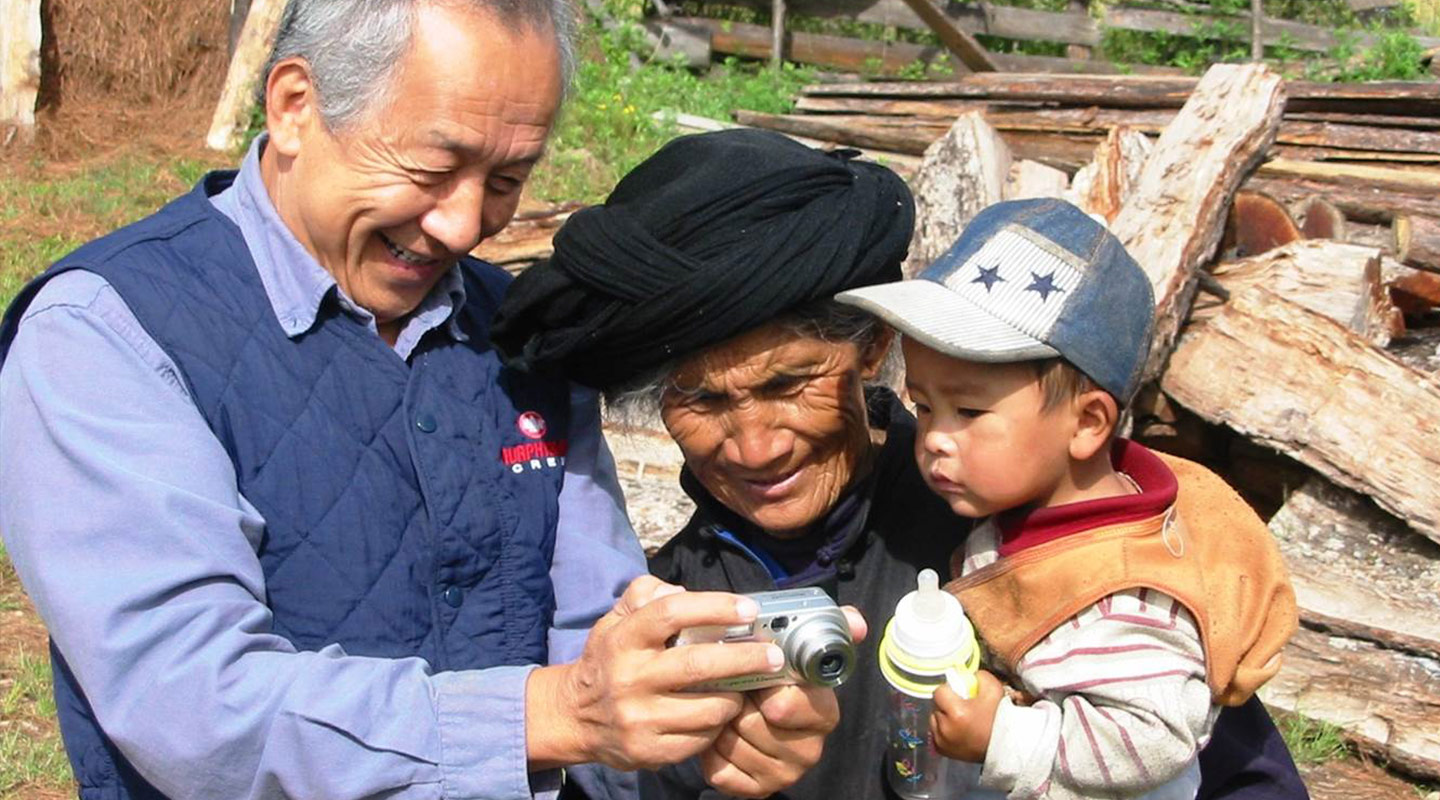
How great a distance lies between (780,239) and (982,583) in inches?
26.6

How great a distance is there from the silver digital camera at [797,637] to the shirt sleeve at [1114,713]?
36cm

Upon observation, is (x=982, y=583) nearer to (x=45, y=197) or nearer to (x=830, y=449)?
(x=830, y=449)

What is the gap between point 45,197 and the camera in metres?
9.73

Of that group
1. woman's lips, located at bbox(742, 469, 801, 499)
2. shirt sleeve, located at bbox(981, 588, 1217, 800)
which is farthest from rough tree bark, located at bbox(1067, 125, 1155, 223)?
shirt sleeve, located at bbox(981, 588, 1217, 800)

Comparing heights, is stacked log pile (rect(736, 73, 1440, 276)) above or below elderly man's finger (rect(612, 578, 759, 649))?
below

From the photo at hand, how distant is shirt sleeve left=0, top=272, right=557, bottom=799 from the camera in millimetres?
1845

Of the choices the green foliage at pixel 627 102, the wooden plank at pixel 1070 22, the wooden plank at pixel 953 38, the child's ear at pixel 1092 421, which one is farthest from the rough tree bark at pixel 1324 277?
the wooden plank at pixel 1070 22

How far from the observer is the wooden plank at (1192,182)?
18.5 feet

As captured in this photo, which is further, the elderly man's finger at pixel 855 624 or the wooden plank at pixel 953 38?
the wooden plank at pixel 953 38

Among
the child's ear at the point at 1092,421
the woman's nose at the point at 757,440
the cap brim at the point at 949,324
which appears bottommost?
the woman's nose at the point at 757,440

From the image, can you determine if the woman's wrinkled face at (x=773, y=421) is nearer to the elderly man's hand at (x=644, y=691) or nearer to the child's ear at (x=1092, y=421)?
the child's ear at (x=1092, y=421)

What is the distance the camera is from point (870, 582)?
263cm

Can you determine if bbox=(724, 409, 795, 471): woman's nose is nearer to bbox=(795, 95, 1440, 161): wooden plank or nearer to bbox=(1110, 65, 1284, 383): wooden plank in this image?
bbox=(1110, 65, 1284, 383): wooden plank

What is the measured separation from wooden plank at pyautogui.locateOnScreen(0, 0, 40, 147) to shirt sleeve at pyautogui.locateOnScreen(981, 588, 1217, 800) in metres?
10.8
